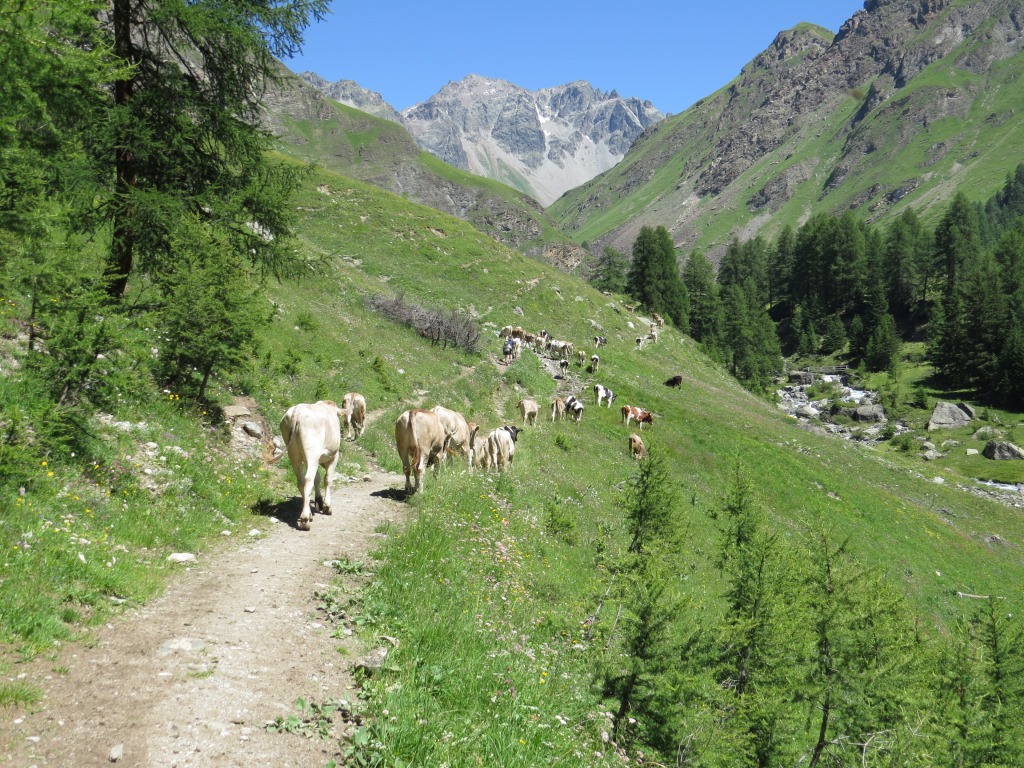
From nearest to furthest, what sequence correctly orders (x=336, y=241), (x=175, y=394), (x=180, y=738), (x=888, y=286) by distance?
(x=180, y=738) → (x=175, y=394) → (x=336, y=241) → (x=888, y=286)

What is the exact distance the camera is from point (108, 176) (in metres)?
10.9

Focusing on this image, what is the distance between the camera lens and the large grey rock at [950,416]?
71938 mm

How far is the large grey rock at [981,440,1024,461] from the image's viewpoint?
5925 centimetres

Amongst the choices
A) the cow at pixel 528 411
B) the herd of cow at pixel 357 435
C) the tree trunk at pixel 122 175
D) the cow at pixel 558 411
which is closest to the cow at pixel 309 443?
the herd of cow at pixel 357 435

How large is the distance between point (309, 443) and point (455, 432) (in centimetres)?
583

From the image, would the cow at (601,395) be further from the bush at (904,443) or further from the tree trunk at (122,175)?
the bush at (904,443)

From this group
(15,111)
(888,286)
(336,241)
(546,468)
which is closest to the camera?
(15,111)

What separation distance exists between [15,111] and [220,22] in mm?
4947

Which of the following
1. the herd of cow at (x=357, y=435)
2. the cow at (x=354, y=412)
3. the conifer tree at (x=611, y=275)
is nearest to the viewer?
the herd of cow at (x=357, y=435)

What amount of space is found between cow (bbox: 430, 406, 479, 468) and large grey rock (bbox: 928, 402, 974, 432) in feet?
253

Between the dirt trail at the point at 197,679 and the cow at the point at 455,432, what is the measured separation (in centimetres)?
733

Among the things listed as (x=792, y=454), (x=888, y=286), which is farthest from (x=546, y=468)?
(x=888, y=286)

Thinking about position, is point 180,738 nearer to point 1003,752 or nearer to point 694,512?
point 1003,752

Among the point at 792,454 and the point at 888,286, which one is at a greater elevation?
the point at 888,286
